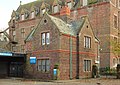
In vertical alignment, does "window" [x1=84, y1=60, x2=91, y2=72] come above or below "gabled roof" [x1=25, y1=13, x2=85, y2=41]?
below

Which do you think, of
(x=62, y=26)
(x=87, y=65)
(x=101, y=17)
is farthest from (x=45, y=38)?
(x=101, y=17)

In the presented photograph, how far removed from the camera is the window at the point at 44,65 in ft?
119

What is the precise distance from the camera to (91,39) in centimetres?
4088

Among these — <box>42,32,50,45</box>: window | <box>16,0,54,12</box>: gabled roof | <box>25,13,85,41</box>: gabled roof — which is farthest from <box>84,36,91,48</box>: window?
<box>16,0,54,12</box>: gabled roof

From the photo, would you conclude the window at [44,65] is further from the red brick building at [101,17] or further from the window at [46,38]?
the red brick building at [101,17]

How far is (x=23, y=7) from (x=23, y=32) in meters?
9.80

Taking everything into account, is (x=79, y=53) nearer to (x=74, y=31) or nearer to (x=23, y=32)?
(x=74, y=31)

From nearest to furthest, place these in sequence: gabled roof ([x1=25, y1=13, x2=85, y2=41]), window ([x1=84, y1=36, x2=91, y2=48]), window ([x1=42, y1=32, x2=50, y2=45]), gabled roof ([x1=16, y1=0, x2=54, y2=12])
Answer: gabled roof ([x1=25, y1=13, x2=85, y2=41])
window ([x1=42, y1=32, x2=50, y2=45])
window ([x1=84, y1=36, x2=91, y2=48])
gabled roof ([x1=16, y1=0, x2=54, y2=12])

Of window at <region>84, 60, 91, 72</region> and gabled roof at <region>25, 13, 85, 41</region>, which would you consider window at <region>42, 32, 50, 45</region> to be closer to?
gabled roof at <region>25, 13, 85, 41</region>

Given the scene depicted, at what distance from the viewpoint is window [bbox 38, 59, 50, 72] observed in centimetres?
3632

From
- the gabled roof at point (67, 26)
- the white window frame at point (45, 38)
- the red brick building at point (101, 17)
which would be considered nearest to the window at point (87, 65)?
the gabled roof at point (67, 26)

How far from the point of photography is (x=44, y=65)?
36688 mm

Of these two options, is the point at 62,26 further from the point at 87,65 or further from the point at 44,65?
the point at 87,65

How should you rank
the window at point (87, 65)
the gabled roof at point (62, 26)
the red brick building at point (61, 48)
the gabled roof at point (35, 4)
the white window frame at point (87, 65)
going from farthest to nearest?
the gabled roof at point (35, 4) < the window at point (87, 65) < the white window frame at point (87, 65) < the gabled roof at point (62, 26) < the red brick building at point (61, 48)
